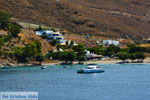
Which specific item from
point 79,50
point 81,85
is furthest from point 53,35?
point 81,85

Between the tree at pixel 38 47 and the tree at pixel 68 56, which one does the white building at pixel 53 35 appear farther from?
the tree at pixel 68 56

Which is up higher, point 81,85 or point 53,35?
point 81,85

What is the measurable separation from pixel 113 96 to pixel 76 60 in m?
69.6

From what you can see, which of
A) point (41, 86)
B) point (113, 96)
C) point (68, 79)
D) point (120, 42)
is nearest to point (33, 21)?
A: point (120, 42)

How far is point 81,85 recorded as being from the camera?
87.9 metres

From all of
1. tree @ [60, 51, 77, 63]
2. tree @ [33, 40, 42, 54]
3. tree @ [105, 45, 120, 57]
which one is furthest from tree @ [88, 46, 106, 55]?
tree @ [60, 51, 77, 63]

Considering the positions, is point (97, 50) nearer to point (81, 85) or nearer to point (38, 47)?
point (38, 47)

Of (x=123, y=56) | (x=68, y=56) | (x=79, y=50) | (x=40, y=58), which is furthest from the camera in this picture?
(x=79, y=50)

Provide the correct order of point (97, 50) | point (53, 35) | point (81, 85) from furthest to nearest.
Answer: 1. point (53, 35)
2. point (97, 50)
3. point (81, 85)

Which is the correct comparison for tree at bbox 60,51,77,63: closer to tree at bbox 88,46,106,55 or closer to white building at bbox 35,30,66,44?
tree at bbox 88,46,106,55

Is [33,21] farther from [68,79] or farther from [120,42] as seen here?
[68,79]

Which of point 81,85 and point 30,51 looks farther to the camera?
point 30,51

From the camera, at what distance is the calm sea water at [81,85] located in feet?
248

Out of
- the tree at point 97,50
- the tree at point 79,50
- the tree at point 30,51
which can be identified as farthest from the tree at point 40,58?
the tree at point 97,50
